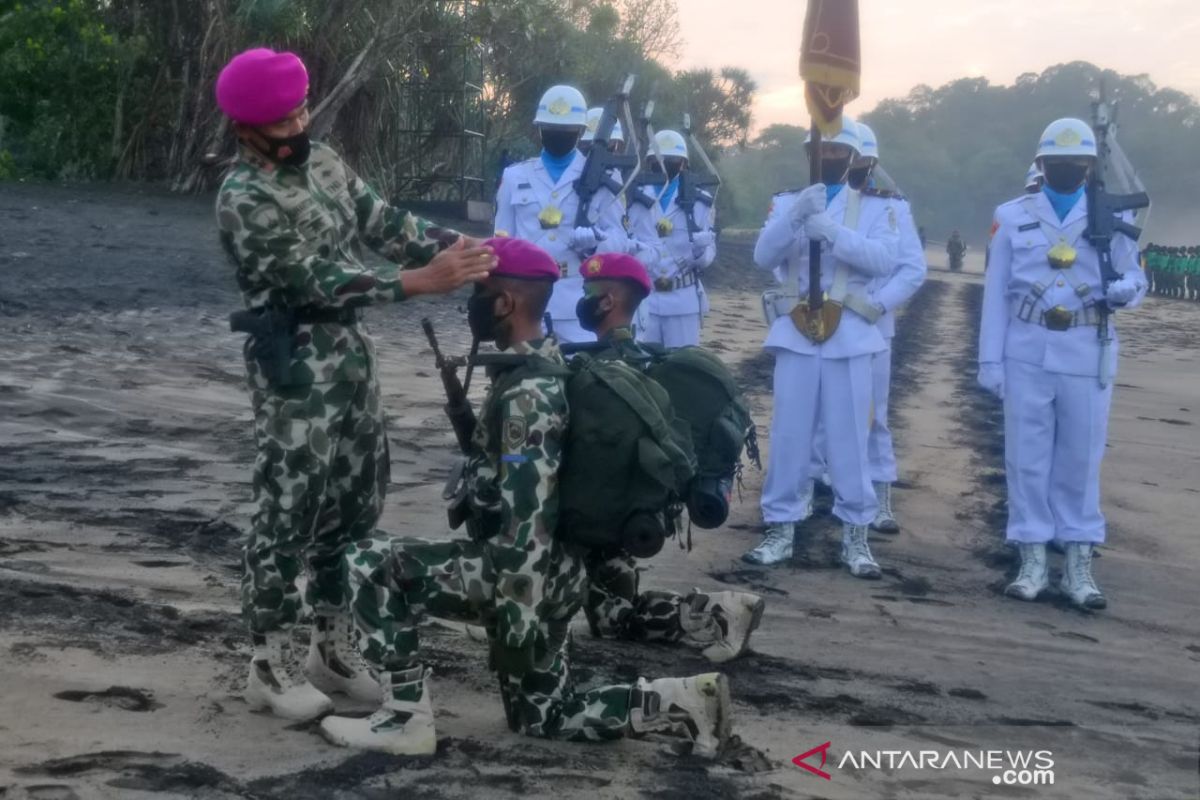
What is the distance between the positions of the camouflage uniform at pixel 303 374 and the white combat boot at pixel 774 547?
9.54 feet

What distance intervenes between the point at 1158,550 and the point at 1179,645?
197cm

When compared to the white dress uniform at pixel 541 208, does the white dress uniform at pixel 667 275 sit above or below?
below

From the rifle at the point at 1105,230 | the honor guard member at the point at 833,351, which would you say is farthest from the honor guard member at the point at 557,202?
the rifle at the point at 1105,230

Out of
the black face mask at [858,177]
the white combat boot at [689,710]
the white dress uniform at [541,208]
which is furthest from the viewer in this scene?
the white dress uniform at [541,208]

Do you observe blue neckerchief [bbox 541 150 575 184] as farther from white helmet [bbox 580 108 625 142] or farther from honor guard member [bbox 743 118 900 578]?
honor guard member [bbox 743 118 900 578]

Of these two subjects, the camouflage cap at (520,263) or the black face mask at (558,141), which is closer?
the camouflage cap at (520,263)

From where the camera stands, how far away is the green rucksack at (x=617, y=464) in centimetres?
391

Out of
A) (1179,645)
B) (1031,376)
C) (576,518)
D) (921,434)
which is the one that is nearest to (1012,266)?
(1031,376)

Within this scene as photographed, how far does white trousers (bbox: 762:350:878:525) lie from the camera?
6.93m

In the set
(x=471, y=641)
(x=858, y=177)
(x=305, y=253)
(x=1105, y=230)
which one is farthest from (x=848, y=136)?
(x=305, y=253)

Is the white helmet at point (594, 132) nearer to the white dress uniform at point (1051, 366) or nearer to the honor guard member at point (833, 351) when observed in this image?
the honor guard member at point (833, 351)

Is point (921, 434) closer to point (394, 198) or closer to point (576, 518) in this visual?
point (576, 518)

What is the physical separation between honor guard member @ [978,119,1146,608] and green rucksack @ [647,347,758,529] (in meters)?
2.45

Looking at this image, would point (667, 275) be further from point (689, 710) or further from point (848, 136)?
point (689, 710)
